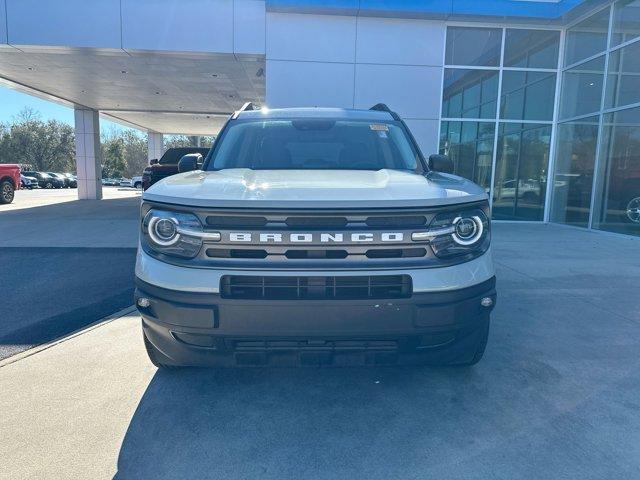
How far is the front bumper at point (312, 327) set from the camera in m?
2.16

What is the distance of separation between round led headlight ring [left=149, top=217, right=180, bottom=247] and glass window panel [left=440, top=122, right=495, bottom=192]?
10585 millimetres

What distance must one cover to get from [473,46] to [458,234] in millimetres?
11225

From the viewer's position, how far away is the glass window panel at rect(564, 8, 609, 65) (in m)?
10.7

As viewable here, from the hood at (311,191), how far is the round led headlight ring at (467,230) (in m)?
0.11

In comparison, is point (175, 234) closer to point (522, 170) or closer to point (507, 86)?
point (507, 86)

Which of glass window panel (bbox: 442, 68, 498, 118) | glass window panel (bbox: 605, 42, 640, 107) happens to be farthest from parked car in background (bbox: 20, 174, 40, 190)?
glass window panel (bbox: 605, 42, 640, 107)

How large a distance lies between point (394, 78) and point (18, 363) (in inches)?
396

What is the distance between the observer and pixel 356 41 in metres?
10.8

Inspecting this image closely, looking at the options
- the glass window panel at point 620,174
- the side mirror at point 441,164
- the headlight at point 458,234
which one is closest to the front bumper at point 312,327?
the headlight at point 458,234

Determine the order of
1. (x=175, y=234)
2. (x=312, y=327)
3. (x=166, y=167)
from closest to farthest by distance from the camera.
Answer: (x=312, y=327)
(x=175, y=234)
(x=166, y=167)

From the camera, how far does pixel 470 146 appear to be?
487 inches

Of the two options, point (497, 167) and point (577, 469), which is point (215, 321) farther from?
point (497, 167)

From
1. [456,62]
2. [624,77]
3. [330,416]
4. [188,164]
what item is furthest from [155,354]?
[624,77]

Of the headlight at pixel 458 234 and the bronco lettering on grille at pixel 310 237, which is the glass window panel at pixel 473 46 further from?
the bronco lettering on grille at pixel 310 237
